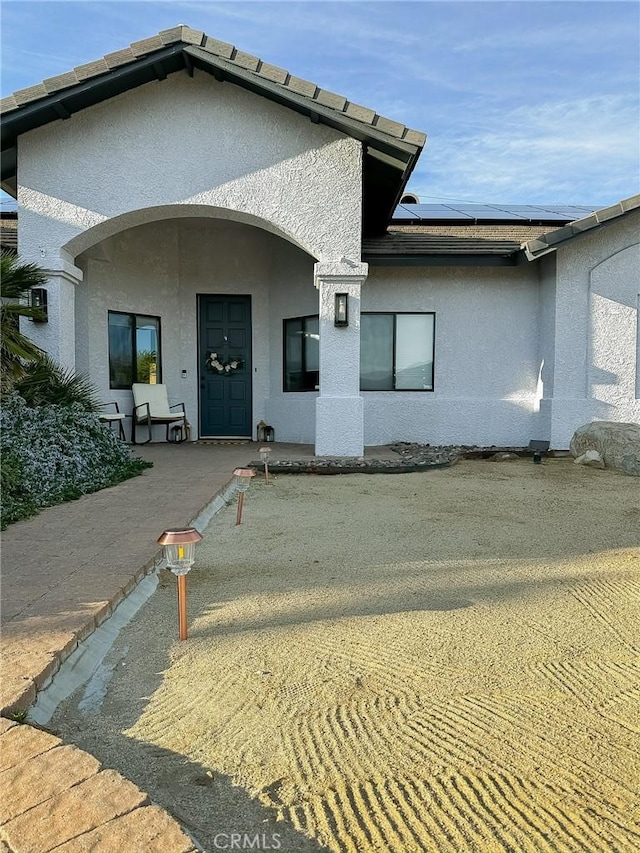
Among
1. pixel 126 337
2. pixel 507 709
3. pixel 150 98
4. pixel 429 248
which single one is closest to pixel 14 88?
pixel 150 98

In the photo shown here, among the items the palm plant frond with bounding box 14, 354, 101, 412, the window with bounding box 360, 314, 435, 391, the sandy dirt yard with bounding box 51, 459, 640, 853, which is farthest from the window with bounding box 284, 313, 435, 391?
the sandy dirt yard with bounding box 51, 459, 640, 853

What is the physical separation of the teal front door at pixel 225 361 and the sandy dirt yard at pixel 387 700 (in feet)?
25.7

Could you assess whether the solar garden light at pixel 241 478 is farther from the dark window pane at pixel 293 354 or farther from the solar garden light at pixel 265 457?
the dark window pane at pixel 293 354

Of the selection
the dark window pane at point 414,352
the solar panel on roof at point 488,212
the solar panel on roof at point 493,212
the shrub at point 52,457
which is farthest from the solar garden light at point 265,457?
the solar panel on roof at point 488,212

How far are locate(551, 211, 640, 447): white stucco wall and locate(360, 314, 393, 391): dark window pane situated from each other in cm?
294

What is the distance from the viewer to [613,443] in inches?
361

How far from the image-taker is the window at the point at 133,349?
37.6 feet

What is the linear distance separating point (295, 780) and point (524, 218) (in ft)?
44.4

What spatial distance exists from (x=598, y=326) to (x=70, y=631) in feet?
32.7

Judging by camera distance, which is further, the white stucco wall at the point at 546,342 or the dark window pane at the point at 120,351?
the dark window pane at the point at 120,351

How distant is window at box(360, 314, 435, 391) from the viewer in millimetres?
11172

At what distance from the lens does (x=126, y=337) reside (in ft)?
38.3

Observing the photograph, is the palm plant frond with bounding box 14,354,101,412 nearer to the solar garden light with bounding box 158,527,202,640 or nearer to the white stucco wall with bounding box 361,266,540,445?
the white stucco wall with bounding box 361,266,540,445

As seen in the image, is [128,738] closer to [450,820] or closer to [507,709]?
[450,820]
